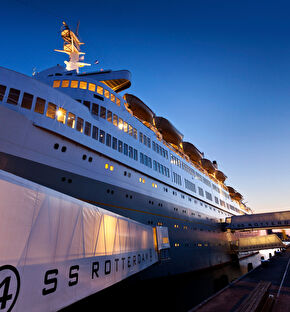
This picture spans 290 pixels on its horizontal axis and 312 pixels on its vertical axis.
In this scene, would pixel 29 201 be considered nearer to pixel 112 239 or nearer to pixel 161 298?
Answer: pixel 112 239

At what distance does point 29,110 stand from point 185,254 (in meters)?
21.0

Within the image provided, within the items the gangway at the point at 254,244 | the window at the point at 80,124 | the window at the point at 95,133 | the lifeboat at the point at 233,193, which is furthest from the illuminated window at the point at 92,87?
the lifeboat at the point at 233,193

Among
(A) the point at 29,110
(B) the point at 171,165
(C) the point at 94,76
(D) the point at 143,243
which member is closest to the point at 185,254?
(B) the point at 171,165

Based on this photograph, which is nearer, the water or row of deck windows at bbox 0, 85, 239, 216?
row of deck windows at bbox 0, 85, 239, 216

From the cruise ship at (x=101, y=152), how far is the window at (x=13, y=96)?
0.15 ft

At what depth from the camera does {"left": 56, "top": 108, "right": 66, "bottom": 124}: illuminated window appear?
11819 millimetres

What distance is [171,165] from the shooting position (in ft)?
80.9

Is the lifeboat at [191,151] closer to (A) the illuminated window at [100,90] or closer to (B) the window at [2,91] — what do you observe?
(A) the illuminated window at [100,90]

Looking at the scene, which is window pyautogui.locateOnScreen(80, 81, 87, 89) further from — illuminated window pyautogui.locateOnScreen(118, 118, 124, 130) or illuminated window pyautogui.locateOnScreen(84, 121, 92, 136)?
illuminated window pyautogui.locateOnScreen(84, 121, 92, 136)

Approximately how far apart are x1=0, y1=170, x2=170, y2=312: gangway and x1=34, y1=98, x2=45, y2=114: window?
27.6 feet

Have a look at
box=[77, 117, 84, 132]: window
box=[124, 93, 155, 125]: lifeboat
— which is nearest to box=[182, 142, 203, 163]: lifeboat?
box=[124, 93, 155, 125]: lifeboat

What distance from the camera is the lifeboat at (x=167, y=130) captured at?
2784cm

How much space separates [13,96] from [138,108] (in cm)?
1391

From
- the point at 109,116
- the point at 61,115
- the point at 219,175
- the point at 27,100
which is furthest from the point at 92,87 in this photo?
the point at 219,175
